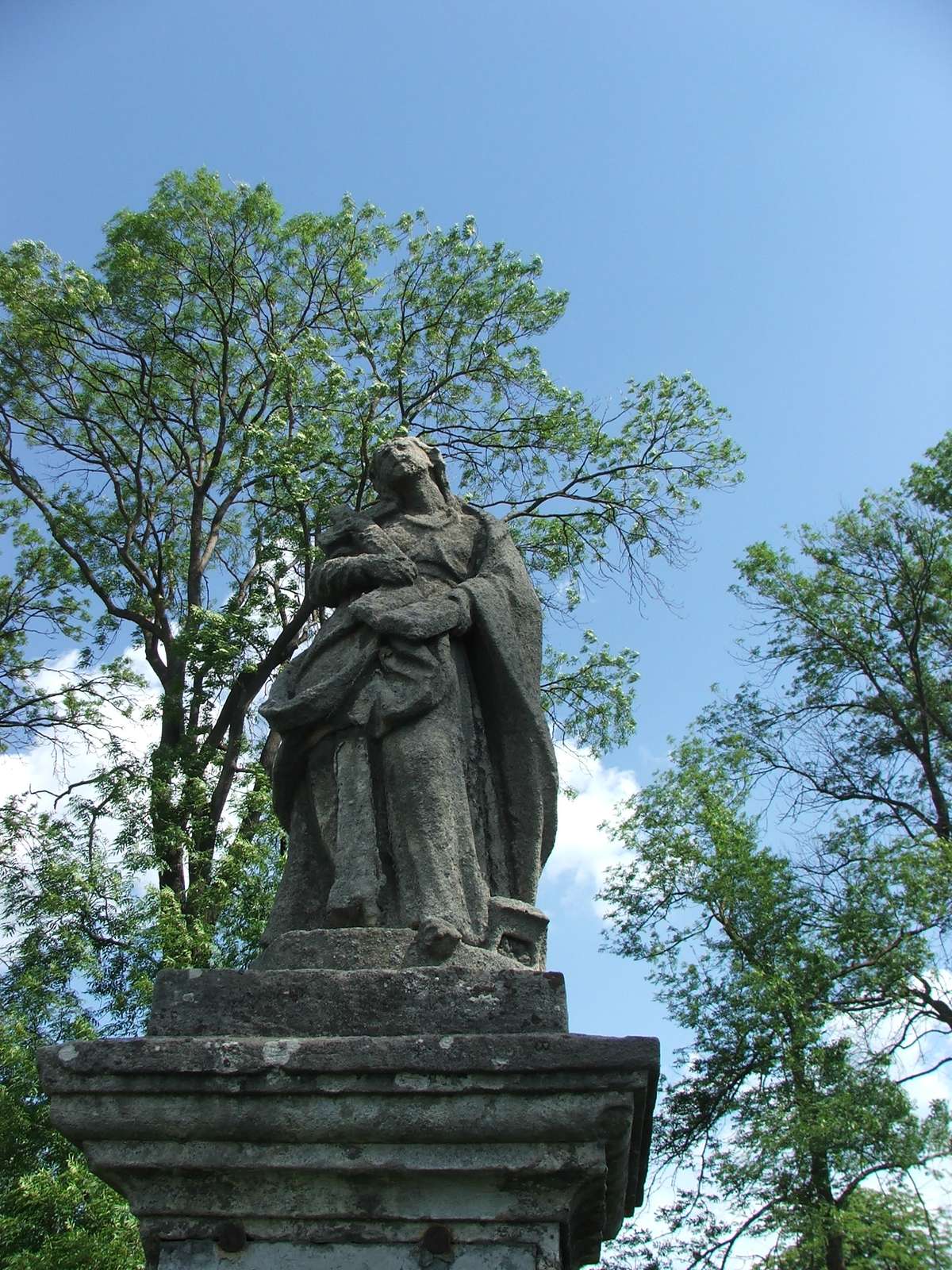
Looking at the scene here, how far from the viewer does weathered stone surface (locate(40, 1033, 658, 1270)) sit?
3.54 metres

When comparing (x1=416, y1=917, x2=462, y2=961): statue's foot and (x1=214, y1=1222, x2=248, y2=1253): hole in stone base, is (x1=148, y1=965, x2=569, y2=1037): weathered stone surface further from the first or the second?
(x1=214, y1=1222, x2=248, y2=1253): hole in stone base

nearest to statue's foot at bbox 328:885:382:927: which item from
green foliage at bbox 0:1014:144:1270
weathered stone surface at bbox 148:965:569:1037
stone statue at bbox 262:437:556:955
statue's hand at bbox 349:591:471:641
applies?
stone statue at bbox 262:437:556:955

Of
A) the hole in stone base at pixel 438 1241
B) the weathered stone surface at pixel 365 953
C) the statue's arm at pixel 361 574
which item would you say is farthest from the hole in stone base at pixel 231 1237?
the statue's arm at pixel 361 574

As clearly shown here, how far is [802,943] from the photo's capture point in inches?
620

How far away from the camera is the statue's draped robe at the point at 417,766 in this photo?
4.52 metres

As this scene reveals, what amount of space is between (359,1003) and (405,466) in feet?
9.08

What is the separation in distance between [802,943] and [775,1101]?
6.90 ft

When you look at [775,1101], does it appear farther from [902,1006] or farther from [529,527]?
[529,527]

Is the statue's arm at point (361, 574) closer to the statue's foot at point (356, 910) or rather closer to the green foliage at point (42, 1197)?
the statue's foot at point (356, 910)

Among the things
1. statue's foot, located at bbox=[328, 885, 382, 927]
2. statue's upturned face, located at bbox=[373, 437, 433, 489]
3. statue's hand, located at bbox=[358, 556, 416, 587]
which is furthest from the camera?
statue's upturned face, located at bbox=[373, 437, 433, 489]

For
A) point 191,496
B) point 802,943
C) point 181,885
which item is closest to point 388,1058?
point 181,885

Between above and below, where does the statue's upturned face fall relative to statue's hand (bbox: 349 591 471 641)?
above

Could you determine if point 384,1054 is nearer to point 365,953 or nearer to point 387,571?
point 365,953

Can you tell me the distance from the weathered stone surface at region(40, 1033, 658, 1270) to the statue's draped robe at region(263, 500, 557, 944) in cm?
78
